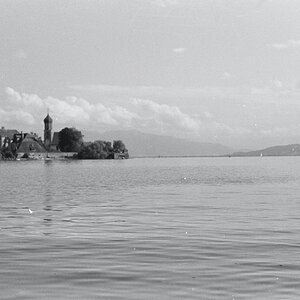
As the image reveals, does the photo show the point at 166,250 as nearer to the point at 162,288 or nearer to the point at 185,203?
the point at 162,288

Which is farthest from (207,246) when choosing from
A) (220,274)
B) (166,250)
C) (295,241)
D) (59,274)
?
(59,274)

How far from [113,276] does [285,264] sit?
591cm

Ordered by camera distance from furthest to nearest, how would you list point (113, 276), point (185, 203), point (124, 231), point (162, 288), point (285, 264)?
point (185, 203) < point (124, 231) < point (285, 264) < point (113, 276) < point (162, 288)

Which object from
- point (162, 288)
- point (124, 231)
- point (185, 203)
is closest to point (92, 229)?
point (124, 231)

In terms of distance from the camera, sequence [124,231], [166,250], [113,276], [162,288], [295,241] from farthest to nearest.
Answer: [124,231] → [295,241] → [166,250] → [113,276] → [162,288]

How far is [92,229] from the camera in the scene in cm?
3117

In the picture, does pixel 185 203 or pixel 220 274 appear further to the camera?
pixel 185 203

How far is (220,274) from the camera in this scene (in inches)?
753

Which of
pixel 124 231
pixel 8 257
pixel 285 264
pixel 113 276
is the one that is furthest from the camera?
pixel 124 231

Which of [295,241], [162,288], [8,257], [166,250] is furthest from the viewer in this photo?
[295,241]

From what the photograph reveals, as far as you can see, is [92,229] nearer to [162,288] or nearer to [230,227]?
[230,227]

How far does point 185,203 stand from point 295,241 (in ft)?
78.2

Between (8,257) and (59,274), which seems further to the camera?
(8,257)

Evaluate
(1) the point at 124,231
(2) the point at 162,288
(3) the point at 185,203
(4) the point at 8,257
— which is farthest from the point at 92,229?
(3) the point at 185,203
